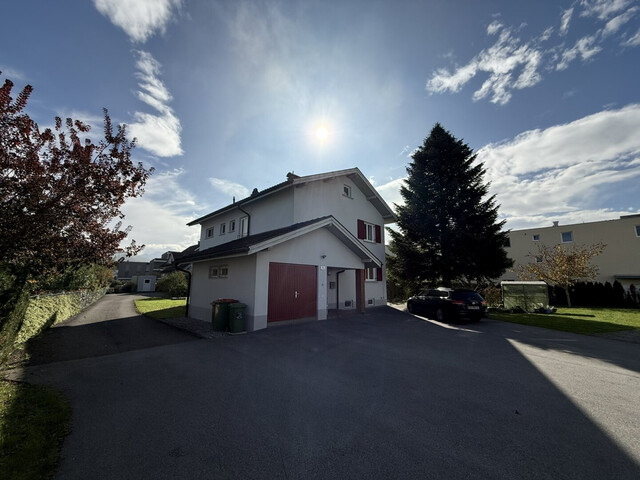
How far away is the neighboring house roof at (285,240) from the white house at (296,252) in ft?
0.14

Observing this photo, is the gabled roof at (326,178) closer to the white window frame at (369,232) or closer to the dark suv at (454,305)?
the white window frame at (369,232)

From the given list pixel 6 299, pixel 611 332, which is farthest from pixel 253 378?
pixel 611 332

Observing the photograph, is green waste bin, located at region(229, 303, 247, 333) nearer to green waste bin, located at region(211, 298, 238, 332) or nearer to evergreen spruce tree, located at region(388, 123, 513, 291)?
green waste bin, located at region(211, 298, 238, 332)

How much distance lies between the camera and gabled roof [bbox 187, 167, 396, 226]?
15.1 metres

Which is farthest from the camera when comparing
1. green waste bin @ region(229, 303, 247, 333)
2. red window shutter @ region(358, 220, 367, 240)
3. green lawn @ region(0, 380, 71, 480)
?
red window shutter @ region(358, 220, 367, 240)

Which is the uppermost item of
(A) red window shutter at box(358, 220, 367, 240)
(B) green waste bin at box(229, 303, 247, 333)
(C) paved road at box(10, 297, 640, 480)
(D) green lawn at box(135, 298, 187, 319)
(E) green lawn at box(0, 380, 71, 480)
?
(A) red window shutter at box(358, 220, 367, 240)

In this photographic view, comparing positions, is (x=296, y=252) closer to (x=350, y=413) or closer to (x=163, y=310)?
(x=350, y=413)

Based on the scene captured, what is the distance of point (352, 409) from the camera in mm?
4473

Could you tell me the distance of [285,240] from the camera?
463 inches

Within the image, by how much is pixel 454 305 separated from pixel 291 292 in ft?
26.0

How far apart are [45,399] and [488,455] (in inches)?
276

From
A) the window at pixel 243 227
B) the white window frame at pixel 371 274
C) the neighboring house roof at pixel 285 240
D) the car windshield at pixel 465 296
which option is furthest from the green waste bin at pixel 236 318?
the white window frame at pixel 371 274

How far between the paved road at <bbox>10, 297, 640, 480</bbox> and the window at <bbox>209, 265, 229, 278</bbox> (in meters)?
4.90

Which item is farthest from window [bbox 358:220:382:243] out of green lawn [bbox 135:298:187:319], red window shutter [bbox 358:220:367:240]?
green lawn [bbox 135:298:187:319]
